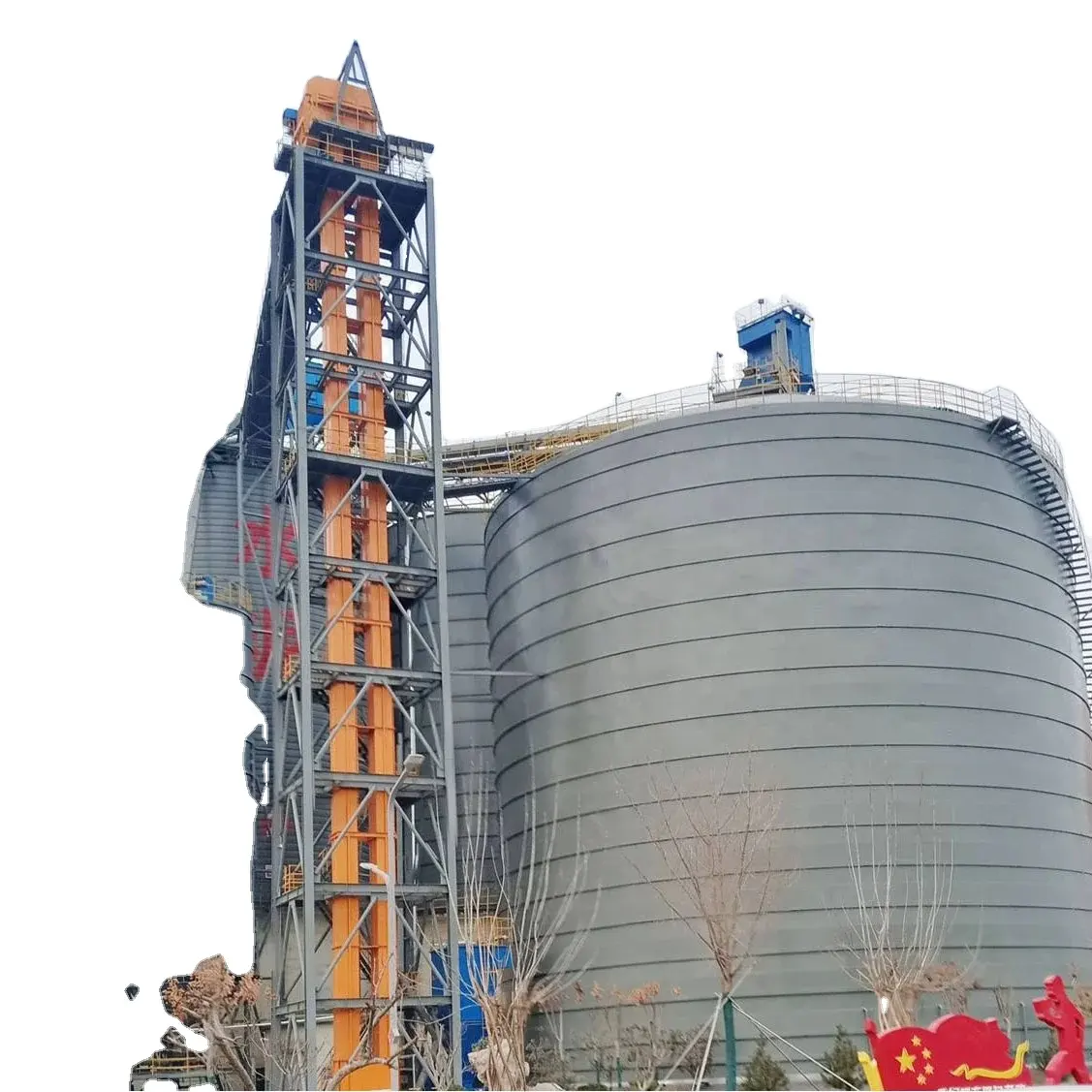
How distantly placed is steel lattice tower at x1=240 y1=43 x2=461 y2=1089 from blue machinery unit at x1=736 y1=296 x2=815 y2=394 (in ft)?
46.9

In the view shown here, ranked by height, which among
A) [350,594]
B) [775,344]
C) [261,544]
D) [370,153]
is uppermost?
[370,153]

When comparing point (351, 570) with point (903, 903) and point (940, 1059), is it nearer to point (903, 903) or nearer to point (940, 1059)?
point (903, 903)

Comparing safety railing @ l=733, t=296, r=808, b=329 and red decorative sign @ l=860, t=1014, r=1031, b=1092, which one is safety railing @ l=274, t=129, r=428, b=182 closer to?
safety railing @ l=733, t=296, r=808, b=329

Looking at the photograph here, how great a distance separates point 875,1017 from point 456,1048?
12197 millimetres

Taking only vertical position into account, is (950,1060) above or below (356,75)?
below

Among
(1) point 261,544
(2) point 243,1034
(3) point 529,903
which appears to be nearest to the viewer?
(3) point 529,903

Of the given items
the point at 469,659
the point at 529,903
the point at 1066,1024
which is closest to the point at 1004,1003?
the point at 529,903

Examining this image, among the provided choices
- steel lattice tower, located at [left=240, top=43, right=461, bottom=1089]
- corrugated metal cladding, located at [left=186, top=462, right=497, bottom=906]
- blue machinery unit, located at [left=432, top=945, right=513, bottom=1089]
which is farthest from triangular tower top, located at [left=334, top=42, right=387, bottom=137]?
blue machinery unit, located at [left=432, top=945, right=513, bottom=1089]

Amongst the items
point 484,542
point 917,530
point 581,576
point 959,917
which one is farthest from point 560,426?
point 959,917

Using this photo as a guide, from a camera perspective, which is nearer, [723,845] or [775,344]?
[723,845]

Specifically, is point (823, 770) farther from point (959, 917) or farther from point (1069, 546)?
point (1069, 546)

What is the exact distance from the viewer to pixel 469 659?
56.6m

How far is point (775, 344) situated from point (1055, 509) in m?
12.6

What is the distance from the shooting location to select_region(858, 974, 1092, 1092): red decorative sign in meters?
23.9
